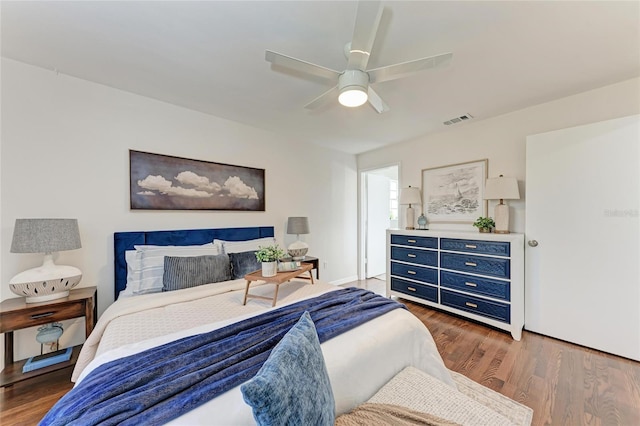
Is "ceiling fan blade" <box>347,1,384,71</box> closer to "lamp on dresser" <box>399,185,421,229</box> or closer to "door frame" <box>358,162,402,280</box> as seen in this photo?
"lamp on dresser" <box>399,185,421,229</box>

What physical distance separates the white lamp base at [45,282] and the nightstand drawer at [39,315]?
0.10 m

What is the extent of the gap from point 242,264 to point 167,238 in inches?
33.8

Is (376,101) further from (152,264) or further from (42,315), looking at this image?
(42,315)

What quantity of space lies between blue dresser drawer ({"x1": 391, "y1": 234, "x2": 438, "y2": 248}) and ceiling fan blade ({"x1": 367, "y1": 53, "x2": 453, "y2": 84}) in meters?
2.23

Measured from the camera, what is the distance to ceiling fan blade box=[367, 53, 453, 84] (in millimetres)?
1464

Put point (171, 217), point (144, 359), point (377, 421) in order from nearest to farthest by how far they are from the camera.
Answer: point (377, 421) < point (144, 359) < point (171, 217)

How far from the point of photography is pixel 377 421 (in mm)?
985

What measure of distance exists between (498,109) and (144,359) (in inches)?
149

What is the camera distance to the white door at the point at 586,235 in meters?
2.13

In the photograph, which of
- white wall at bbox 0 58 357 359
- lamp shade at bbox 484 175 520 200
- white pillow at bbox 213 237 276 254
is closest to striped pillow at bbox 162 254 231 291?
white pillow at bbox 213 237 276 254

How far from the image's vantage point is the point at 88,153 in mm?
2297

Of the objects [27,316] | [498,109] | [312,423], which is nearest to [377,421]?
[312,423]

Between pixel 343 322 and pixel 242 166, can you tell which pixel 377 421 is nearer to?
pixel 343 322

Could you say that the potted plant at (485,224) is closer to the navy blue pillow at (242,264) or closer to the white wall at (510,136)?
the white wall at (510,136)
